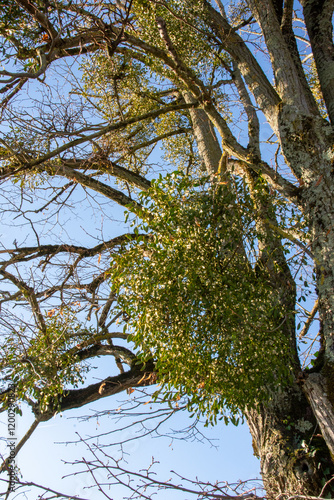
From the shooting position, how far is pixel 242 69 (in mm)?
4852

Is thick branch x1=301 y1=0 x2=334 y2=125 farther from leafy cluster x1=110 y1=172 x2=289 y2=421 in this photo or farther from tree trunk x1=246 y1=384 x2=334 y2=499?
tree trunk x1=246 y1=384 x2=334 y2=499

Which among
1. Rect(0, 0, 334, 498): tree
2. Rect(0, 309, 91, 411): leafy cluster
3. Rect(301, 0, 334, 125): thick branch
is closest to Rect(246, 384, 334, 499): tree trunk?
Rect(0, 0, 334, 498): tree

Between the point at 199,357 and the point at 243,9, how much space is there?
217 inches

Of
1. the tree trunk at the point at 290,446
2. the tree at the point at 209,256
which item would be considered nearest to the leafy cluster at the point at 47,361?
the tree at the point at 209,256

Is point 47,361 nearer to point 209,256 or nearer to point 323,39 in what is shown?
point 209,256

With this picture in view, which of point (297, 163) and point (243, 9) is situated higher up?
point (243, 9)

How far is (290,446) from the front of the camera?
11.0ft

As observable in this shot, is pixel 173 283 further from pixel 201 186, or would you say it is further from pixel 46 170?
pixel 46 170

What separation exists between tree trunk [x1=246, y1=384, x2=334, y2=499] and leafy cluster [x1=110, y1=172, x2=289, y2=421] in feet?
1.24

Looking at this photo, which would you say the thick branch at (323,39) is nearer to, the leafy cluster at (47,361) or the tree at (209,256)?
the tree at (209,256)

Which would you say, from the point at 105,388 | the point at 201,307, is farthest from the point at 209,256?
the point at 105,388

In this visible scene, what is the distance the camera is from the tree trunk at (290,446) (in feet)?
10.4

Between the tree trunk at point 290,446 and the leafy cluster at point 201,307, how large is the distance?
38 centimetres

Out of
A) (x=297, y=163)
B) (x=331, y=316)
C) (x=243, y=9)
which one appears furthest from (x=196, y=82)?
(x=331, y=316)
